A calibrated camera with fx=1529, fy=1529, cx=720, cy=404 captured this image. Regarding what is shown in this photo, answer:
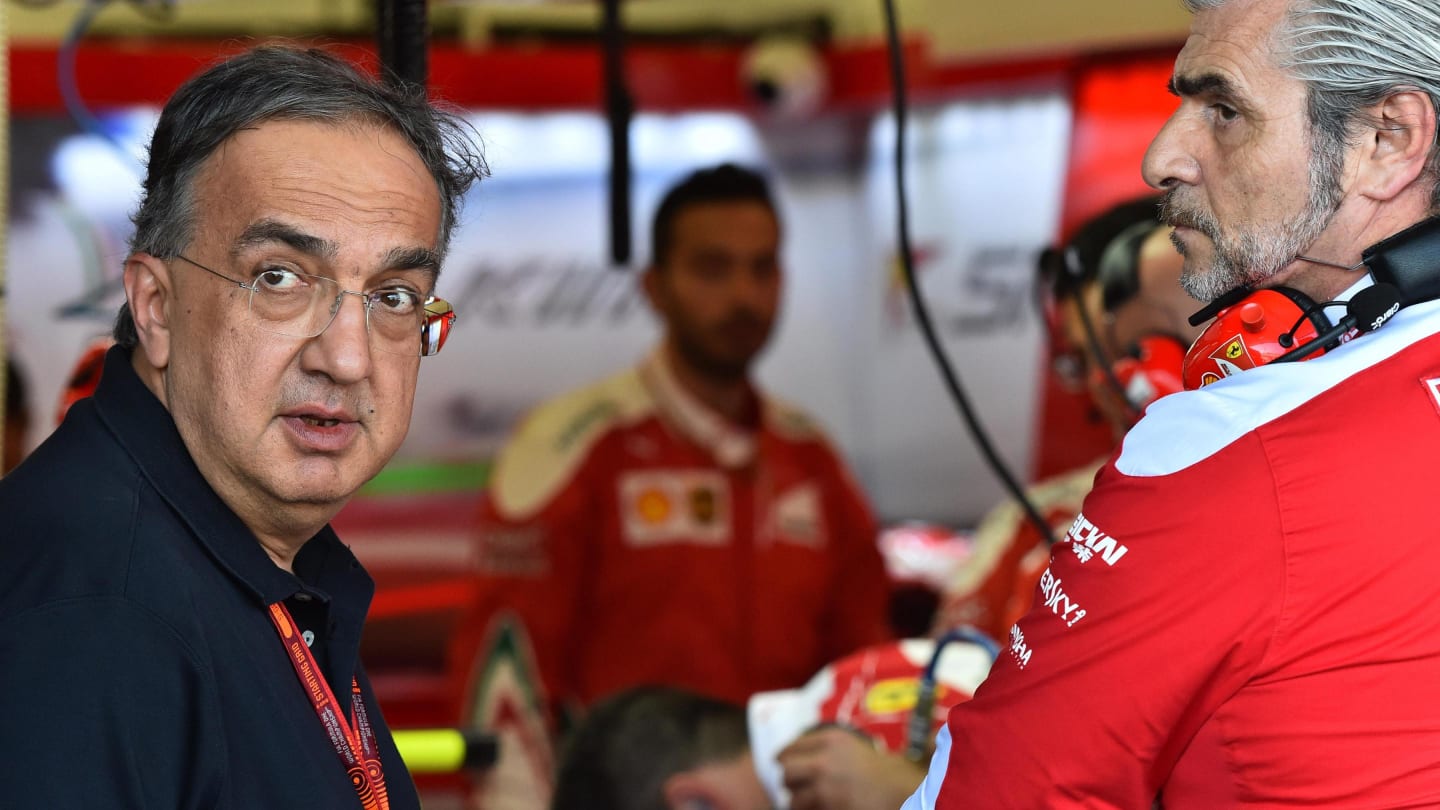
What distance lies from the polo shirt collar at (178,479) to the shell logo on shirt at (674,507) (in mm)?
1937

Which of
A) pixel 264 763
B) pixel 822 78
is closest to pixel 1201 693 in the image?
pixel 264 763

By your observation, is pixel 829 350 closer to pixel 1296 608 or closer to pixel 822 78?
pixel 822 78

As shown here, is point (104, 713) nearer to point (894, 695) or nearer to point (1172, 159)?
point (1172, 159)

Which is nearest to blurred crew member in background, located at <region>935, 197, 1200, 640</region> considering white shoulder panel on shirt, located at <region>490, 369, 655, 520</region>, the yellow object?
the yellow object

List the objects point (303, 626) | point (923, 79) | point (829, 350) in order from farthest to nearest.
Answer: point (829, 350) < point (923, 79) < point (303, 626)

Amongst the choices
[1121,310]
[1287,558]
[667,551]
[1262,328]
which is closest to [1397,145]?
[1262,328]

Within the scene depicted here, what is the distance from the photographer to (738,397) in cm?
345

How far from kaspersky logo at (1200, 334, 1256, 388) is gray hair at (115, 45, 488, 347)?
70 cm

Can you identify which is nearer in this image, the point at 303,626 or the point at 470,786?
the point at 303,626

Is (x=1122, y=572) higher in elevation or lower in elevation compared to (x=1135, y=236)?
lower

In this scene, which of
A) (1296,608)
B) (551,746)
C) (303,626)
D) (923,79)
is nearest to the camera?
(1296,608)

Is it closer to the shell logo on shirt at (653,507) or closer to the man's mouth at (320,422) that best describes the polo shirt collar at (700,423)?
the shell logo on shirt at (653,507)

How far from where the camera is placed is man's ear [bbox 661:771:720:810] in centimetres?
198

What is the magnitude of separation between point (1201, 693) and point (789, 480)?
2284 millimetres
